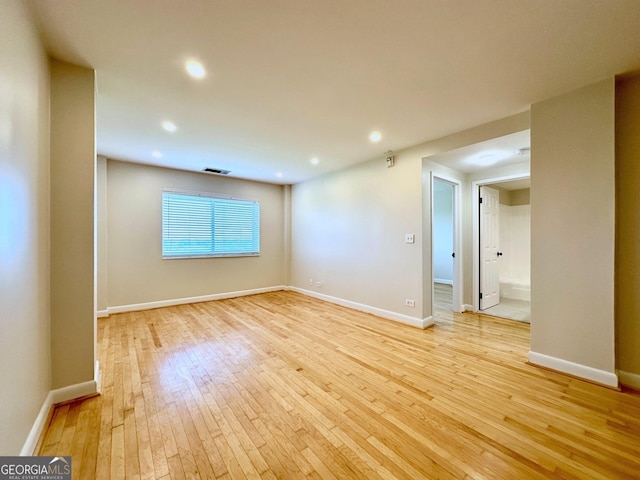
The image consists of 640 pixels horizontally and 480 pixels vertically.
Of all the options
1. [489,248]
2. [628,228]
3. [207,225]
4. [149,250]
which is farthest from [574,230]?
[149,250]

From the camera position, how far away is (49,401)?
181 cm

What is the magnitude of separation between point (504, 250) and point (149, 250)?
722cm

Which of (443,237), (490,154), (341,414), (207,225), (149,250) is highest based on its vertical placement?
(490,154)

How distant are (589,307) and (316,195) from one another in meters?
4.33

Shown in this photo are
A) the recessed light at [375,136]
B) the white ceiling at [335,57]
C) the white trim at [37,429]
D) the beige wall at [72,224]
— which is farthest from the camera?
the recessed light at [375,136]

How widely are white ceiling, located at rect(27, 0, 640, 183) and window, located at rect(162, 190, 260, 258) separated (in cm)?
195

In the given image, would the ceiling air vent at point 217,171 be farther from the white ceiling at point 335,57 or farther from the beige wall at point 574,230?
the beige wall at point 574,230

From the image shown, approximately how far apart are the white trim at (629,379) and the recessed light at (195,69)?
4.22 metres

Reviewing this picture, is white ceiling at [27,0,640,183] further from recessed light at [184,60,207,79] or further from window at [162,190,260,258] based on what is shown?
window at [162,190,260,258]

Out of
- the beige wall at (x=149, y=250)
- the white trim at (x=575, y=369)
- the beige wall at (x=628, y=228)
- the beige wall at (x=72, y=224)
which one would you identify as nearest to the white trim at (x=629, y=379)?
the beige wall at (x=628, y=228)

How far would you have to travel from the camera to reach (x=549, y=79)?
2.09 metres

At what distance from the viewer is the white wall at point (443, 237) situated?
6.93 metres

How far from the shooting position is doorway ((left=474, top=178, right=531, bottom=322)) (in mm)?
4277

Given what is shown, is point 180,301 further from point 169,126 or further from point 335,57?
point 335,57
